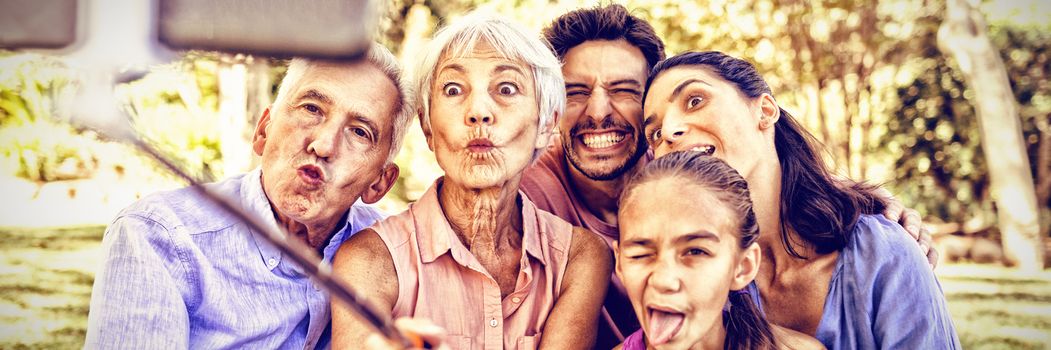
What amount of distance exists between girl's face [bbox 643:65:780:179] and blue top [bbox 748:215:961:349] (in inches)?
16.9

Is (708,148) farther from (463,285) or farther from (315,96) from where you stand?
(315,96)

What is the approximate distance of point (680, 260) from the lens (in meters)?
2.27

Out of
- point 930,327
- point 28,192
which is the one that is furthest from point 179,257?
point 28,192

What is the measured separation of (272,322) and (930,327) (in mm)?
2008

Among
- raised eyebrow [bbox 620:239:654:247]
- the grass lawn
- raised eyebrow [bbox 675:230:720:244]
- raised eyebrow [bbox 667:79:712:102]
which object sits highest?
raised eyebrow [bbox 667:79:712:102]

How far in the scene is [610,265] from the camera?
274cm

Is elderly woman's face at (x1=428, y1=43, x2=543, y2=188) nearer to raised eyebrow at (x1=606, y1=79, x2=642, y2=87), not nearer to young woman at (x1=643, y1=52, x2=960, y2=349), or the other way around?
young woman at (x1=643, y1=52, x2=960, y2=349)

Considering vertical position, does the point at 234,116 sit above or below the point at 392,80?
below

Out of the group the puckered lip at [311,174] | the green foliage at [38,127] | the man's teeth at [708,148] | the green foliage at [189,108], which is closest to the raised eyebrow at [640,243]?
the man's teeth at [708,148]

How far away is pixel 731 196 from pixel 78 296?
763 cm

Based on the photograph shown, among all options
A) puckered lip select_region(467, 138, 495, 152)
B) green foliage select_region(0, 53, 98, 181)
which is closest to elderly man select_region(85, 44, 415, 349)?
puckered lip select_region(467, 138, 495, 152)

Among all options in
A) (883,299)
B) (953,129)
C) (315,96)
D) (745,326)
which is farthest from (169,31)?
(953,129)

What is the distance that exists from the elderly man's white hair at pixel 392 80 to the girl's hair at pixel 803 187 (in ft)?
2.81

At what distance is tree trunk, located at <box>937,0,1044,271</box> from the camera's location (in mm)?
9344
